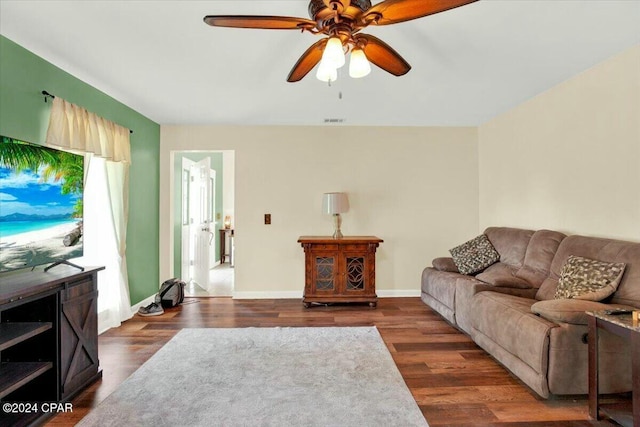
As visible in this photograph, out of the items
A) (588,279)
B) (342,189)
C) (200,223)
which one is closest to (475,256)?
(588,279)

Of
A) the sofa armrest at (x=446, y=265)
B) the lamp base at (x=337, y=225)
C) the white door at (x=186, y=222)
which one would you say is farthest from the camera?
the white door at (x=186, y=222)

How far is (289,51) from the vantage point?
254 centimetres

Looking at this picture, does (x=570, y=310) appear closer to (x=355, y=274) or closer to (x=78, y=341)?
(x=355, y=274)

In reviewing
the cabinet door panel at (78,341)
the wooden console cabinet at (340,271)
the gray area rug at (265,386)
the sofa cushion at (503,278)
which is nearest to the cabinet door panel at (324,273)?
the wooden console cabinet at (340,271)

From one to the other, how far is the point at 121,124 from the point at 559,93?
4449mm

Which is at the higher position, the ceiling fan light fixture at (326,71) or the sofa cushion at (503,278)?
the ceiling fan light fixture at (326,71)

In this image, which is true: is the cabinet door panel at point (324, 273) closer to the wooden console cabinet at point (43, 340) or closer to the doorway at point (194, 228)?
the doorway at point (194, 228)

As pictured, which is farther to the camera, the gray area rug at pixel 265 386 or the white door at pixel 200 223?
the white door at pixel 200 223

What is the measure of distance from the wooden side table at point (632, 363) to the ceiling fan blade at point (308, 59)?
2.10 meters

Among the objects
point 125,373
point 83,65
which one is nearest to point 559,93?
point 83,65

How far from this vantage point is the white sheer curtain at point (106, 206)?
10.0ft

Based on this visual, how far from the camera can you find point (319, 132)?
→ 4.69 meters

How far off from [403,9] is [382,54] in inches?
15.1

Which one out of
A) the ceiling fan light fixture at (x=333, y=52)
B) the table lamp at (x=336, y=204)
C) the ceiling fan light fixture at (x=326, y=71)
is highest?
the ceiling fan light fixture at (x=333, y=52)
